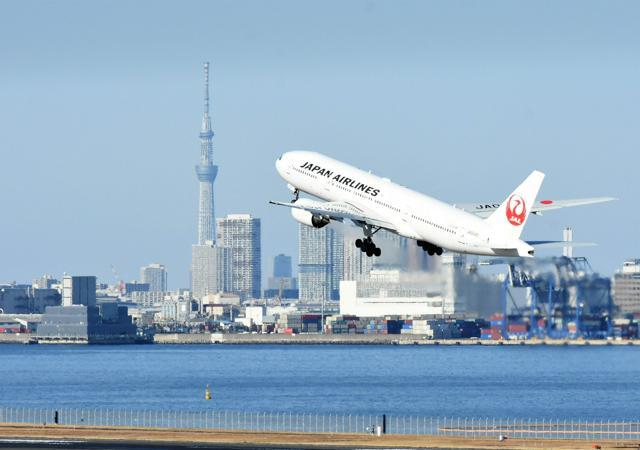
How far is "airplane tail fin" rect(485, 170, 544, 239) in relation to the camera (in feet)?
394

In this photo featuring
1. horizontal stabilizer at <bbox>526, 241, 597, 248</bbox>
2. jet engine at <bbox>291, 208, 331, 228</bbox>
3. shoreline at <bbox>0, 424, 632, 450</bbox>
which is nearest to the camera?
horizontal stabilizer at <bbox>526, 241, 597, 248</bbox>

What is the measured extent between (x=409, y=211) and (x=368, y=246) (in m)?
5.62

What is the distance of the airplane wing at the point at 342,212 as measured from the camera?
411 ft

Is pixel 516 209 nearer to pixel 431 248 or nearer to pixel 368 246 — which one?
pixel 431 248

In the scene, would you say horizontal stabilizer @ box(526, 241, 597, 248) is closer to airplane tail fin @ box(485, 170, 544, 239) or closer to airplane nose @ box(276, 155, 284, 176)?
airplane tail fin @ box(485, 170, 544, 239)

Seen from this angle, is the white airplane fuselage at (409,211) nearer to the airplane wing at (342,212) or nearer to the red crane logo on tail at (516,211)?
the airplane wing at (342,212)

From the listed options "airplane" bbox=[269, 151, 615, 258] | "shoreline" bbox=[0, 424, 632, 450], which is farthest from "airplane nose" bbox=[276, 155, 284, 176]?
"shoreline" bbox=[0, 424, 632, 450]

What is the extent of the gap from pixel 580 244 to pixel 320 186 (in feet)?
98.5

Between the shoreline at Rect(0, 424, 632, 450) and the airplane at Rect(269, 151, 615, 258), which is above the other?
the airplane at Rect(269, 151, 615, 258)

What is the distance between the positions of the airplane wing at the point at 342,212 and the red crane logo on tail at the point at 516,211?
9199 mm

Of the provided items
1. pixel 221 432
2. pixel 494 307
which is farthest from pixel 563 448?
pixel 494 307

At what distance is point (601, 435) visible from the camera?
179 m

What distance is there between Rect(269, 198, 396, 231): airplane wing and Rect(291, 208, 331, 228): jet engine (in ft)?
3.58

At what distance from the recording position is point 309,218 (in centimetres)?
13062
